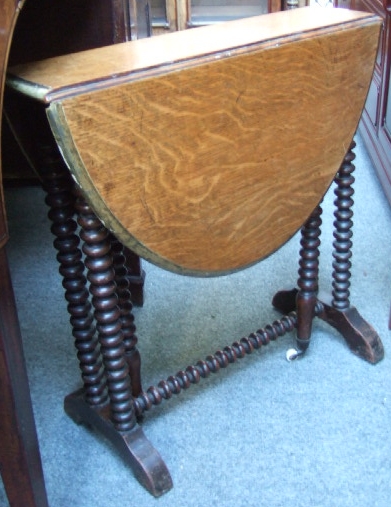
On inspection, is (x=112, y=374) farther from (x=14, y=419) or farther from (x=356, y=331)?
(x=356, y=331)

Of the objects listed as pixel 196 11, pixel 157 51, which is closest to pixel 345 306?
pixel 157 51

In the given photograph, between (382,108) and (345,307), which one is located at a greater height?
(382,108)

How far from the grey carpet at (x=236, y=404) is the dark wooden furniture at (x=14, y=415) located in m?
0.23

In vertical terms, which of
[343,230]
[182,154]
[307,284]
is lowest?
[307,284]

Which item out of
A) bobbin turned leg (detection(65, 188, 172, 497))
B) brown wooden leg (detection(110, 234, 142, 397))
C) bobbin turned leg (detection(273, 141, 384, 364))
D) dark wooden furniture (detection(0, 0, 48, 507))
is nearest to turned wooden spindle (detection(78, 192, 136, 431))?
bobbin turned leg (detection(65, 188, 172, 497))

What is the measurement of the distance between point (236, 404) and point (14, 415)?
2.06ft

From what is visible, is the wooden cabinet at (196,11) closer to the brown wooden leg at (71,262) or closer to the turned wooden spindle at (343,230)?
the turned wooden spindle at (343,230)

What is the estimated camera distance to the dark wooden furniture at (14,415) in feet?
3.19

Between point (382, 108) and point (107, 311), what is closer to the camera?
point (107, 311)

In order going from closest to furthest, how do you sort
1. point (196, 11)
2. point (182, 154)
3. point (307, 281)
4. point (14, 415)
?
point (14, 415) < point (182, 154) < point (307, 281) < point (196, 11)

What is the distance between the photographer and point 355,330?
1635mm

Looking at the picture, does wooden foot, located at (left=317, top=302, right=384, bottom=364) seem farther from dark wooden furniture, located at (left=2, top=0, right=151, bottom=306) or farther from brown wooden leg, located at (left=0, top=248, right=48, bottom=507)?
brown wooden leg, located at (left=0, top=248, right=48, bottom=507)

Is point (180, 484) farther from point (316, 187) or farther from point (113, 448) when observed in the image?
point (316, 187)

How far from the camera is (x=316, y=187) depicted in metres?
1.40
